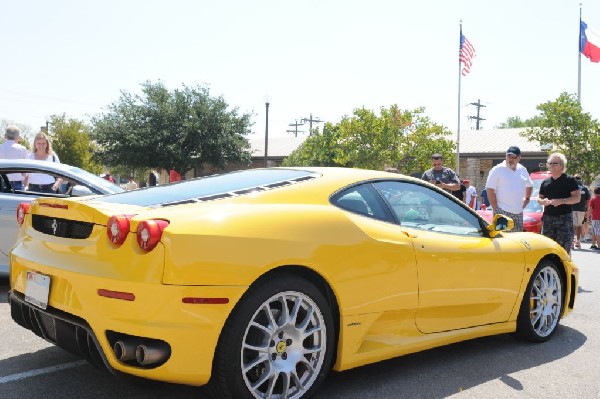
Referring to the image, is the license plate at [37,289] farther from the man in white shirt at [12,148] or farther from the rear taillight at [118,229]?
the man in white shirt at [12,148]

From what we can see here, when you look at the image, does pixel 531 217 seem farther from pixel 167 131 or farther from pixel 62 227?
pixel 167 131

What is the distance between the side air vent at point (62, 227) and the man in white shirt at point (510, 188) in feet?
18.7

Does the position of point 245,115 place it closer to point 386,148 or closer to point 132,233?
point 386,148

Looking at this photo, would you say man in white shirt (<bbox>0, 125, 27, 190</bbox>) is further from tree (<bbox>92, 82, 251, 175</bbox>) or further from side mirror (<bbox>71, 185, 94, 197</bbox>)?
tree (<bbox>92, 82, 251, 175</bbox>)

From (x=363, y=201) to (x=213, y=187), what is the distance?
91 cm

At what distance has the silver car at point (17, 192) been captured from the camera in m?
5.83

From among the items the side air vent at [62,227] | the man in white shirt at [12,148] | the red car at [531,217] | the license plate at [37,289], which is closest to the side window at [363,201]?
the side air vent at [62,227]

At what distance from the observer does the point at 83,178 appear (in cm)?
607

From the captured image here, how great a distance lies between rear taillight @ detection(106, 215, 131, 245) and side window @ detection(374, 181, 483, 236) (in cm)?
166

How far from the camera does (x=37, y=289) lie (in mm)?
3107

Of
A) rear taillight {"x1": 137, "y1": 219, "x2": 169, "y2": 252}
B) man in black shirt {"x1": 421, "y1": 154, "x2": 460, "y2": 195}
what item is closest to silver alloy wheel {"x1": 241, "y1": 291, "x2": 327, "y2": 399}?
rear taillight {"x1": 137, "y1": 219, "x2": 169, "y2": 252}

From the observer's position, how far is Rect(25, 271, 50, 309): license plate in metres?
3.03

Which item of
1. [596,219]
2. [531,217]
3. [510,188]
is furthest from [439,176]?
[596,219]

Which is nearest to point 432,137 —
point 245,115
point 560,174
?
point 245,115
